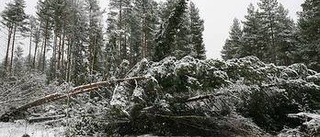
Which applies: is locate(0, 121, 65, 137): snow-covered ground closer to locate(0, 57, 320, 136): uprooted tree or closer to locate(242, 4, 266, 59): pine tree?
locate(0, 57, 320, 136): uprooted tree

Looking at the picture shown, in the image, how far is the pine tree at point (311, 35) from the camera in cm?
2114

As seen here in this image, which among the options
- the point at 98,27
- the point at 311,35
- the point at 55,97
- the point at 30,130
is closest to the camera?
the point at 30,130

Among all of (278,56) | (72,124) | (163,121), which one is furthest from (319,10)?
(72,124)

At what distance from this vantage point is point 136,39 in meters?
33.2

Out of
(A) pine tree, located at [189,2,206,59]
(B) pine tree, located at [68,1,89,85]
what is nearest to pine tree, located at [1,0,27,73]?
(B) pine tree, located at [68,1,89,85]

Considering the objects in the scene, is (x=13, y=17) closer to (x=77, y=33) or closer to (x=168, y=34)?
(x=77, y=33)

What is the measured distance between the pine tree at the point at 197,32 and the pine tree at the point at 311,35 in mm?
8391

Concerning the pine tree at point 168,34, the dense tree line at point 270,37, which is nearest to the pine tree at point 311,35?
the dense tree line at point 270,37

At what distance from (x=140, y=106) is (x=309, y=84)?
4355 millimetres

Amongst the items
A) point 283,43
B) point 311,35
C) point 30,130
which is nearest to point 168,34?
point 30,130

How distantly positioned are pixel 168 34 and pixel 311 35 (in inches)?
595

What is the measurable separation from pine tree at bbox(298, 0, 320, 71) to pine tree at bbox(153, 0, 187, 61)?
13.3 metres

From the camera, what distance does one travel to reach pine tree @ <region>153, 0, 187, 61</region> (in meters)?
10.4

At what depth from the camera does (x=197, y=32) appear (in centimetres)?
2894
